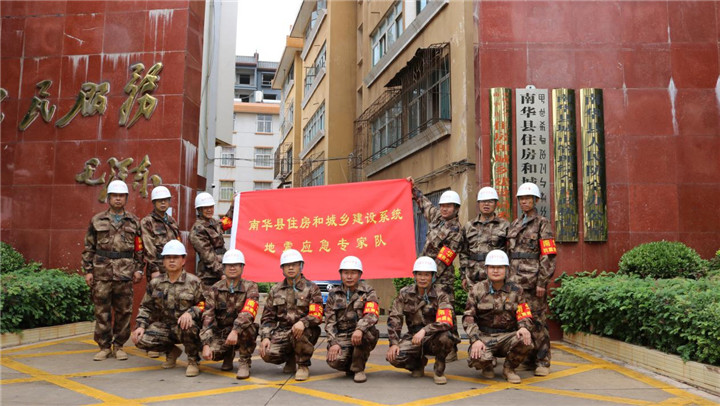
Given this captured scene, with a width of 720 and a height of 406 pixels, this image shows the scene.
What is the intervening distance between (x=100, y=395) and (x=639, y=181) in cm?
776

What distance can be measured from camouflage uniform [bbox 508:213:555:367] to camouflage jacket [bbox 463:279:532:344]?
338 millimetres

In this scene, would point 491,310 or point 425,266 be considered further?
point 425,266

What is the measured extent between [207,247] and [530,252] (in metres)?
3.80

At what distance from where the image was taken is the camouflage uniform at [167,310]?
6344 mm

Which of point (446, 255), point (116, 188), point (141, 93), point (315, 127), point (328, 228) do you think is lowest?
point (446, 255)

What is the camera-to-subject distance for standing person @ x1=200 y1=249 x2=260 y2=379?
6117mm

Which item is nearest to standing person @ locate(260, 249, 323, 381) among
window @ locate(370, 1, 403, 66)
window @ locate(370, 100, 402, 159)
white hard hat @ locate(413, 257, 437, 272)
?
white hard hat @ locate(413, 257, 437, 272)

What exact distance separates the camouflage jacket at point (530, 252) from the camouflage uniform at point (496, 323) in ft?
1.76

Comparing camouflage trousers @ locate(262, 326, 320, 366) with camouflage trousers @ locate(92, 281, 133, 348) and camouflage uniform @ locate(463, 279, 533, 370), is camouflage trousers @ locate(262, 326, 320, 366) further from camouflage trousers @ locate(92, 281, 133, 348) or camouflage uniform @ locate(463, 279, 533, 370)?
camouflage trousers @ locate(92, 281, 133, 348)

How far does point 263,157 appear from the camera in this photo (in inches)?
1892

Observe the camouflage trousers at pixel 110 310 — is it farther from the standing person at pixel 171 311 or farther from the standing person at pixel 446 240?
the standing person at pixel 446 240

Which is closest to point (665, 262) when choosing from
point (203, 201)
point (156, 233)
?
point (203, 201)

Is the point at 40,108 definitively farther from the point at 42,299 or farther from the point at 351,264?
the point at 351,264

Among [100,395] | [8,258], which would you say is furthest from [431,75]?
[100,395]
